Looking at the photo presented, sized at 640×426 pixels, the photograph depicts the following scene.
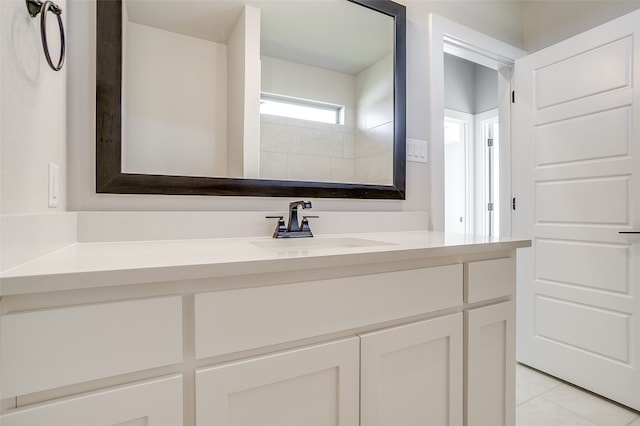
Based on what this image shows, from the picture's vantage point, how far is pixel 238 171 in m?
1.23

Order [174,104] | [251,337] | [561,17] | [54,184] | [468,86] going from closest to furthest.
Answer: [251,337], [54,184], [174,104], [561,17], [468,86]

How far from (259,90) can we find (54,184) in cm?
74

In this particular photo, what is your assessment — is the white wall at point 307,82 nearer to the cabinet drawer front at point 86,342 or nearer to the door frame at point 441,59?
the door frame at point 441,59

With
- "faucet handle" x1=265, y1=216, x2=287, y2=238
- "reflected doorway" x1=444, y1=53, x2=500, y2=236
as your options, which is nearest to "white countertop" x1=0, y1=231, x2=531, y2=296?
"faucet handle" x1=265, y1=216, x2=287, y2=238

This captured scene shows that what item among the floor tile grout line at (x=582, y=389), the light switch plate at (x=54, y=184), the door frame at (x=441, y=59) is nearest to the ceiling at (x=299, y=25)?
the door frame at (x=441, y=59)

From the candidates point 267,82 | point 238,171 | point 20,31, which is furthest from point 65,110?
point 267,82

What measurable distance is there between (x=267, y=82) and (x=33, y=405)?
1.16 meters

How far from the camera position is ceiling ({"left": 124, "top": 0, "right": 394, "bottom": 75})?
1142 millimetres

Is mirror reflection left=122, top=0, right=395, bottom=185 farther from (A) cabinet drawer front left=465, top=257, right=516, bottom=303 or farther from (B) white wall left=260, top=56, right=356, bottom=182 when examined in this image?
(A) cabinet drawer front left=465, top=257, right=516, bottom=303

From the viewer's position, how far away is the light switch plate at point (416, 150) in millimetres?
1633

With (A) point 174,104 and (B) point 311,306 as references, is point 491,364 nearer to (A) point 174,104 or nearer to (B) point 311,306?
(B) point 311,306

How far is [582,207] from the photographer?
178 cm

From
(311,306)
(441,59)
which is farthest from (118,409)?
(441,59)

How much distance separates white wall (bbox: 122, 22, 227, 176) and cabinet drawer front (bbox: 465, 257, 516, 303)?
91cm
